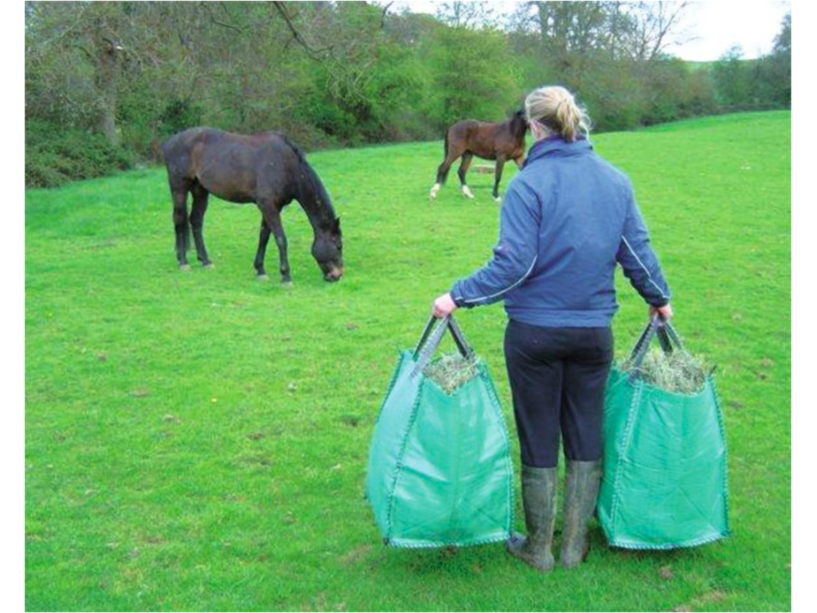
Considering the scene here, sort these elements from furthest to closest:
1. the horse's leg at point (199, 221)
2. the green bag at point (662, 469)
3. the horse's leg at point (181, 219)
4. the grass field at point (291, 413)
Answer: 1. the horse's leg at point (199, 221)
2. the horse's leg at point (181, 219)
3. the grass field at point (291, 413)
4. the green bag at point (662, 469)

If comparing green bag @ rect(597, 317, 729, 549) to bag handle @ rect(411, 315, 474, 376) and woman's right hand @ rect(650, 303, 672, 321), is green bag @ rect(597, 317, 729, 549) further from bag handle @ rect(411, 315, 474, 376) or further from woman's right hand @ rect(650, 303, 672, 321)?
bag handle @ rect(411, 315, 474, 376)

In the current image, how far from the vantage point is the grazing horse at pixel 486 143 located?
1772cm

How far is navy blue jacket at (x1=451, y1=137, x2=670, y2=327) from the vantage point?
3828mm

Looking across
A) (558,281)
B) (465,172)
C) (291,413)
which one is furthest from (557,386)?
(465,172)

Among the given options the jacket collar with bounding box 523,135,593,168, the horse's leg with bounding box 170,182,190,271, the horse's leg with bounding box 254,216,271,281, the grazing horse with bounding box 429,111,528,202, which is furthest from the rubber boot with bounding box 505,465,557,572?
the grazing horse with bounding box 429,111,528,202

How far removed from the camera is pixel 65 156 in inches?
942

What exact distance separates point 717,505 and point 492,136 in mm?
14459

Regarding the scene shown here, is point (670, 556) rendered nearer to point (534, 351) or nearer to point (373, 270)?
point (534, 351)

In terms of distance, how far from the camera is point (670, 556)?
4.39 metres

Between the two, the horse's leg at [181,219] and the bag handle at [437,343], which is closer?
the bag handle at [437,343]

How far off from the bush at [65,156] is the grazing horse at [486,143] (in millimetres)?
10631

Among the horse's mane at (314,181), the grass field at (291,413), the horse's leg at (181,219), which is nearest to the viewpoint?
the grass field at (291,413)

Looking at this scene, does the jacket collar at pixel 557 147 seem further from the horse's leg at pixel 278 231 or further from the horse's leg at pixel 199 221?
the horse's leg at pixel 199 221

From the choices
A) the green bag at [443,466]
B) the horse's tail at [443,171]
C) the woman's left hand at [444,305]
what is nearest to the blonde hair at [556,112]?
the woman's left hand at [444,305]
